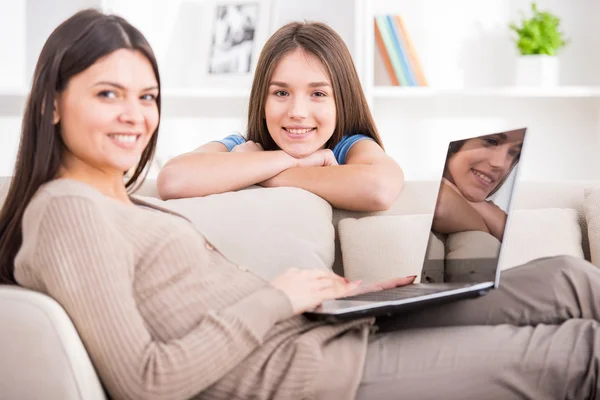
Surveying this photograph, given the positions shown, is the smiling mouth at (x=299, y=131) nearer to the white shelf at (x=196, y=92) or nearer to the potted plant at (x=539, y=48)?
the white shelf at (x=196, y=92)

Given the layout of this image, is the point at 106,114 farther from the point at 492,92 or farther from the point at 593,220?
the point at 492,92

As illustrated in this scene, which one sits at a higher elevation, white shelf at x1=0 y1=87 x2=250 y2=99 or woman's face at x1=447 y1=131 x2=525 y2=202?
white shelf at x1=0 y1=87 x2=250 y2=99

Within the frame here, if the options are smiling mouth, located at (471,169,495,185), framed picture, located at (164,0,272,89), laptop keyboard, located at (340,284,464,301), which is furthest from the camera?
framed picture, located at (164,0,272,89)

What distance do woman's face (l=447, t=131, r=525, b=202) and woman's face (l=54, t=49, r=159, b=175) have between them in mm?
610

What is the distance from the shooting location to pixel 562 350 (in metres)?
1.17

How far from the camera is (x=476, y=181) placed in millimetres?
1479

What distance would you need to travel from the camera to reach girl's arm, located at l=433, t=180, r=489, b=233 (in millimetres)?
1467

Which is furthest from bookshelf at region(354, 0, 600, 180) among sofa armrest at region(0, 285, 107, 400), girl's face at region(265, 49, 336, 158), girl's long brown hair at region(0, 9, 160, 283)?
sofa armrest at region(0, 285, 107, 400)

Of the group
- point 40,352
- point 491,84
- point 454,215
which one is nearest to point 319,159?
point 454,215

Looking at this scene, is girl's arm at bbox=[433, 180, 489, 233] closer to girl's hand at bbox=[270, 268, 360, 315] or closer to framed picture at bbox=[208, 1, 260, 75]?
girl's hand at bbox=[270, 268, 360, 315]

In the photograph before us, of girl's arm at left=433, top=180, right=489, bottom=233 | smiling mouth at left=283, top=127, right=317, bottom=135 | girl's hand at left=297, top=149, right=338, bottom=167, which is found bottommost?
girl's arm at left=433, top=180, right=489, bottom=233

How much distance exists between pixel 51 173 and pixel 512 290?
790 millimetres

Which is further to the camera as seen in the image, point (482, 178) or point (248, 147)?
point (248, 147)

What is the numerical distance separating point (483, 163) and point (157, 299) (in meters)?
0.67
